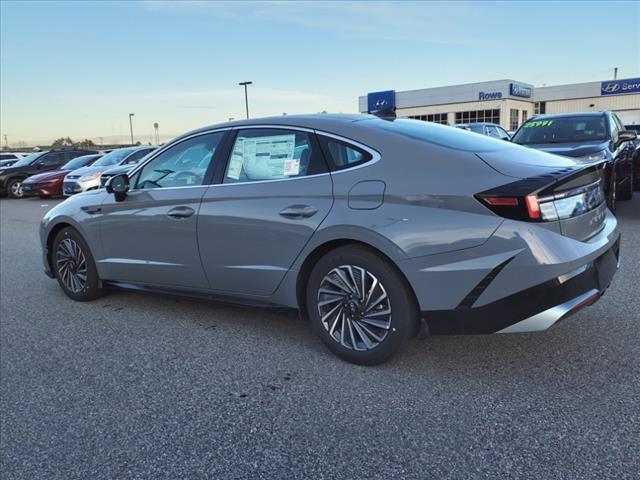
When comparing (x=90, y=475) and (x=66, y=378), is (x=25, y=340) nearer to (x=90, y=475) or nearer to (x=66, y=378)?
(x=66, y=378)

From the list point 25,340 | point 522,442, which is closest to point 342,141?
point 522,442

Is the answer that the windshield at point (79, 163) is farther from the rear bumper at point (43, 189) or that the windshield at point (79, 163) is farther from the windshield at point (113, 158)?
the windshield at point (113, 158)

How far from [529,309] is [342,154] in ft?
4.90

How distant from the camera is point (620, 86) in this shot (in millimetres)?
52062

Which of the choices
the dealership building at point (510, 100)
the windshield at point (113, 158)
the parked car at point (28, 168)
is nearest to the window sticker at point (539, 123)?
the windshield at point (113, 158)

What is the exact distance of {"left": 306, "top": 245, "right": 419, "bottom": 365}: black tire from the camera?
10.9ft

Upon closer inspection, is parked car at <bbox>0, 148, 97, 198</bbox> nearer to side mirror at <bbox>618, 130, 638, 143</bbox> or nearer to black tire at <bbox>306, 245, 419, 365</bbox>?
side mirror at <bbox>618, 130, 638, 143</bbox>

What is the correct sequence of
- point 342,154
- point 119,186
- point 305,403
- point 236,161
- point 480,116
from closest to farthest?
point 305,403, point 342,154, point 236,161, point 119,186, point 480,116

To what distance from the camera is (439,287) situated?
315cm

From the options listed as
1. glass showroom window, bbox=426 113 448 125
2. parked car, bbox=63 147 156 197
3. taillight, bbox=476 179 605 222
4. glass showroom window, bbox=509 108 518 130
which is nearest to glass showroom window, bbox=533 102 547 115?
glass showroom window, bbox=509 108 518 130

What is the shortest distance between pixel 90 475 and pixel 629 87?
59.4m

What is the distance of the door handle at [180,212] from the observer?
425 centimetres

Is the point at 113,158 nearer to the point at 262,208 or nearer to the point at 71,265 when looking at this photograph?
the point at 71,265

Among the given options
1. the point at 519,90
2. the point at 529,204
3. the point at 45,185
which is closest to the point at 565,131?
the point at 529,204
